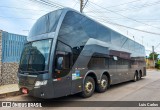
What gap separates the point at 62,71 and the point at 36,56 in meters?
1.10

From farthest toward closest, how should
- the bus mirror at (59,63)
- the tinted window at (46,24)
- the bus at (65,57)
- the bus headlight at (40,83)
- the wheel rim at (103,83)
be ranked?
the wheel rim at (103,83), the tinted window at (46,24), the bus mirror at (59,63), the bus at (65,57), the bus headlight at (40,83)

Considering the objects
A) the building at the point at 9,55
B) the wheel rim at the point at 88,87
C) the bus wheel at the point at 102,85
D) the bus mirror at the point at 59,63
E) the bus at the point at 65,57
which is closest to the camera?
the bus at the point at 65,57

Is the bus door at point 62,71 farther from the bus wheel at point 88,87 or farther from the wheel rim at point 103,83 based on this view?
the wheel rim at point 103,83

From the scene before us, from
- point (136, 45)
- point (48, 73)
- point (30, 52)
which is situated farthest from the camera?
point (136, 45)

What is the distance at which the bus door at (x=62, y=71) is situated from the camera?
540cm

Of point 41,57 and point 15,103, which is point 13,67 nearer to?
point 15,103

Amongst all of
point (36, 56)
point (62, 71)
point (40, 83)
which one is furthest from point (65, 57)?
point (40, 83)

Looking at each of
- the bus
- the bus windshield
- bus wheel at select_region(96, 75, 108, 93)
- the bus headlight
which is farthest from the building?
bus wheel at select_region(96, 75, 108, 93)

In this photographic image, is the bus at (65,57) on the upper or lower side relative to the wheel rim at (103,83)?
upper

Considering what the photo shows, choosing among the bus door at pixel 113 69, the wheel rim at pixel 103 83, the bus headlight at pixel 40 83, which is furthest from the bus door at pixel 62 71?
the bus door at pixel 113 69

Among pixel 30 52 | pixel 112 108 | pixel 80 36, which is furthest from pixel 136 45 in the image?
pixel 30 52

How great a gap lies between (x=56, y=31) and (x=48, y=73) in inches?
60.3

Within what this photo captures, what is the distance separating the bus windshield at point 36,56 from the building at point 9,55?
366cm

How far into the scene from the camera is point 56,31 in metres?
5.62
